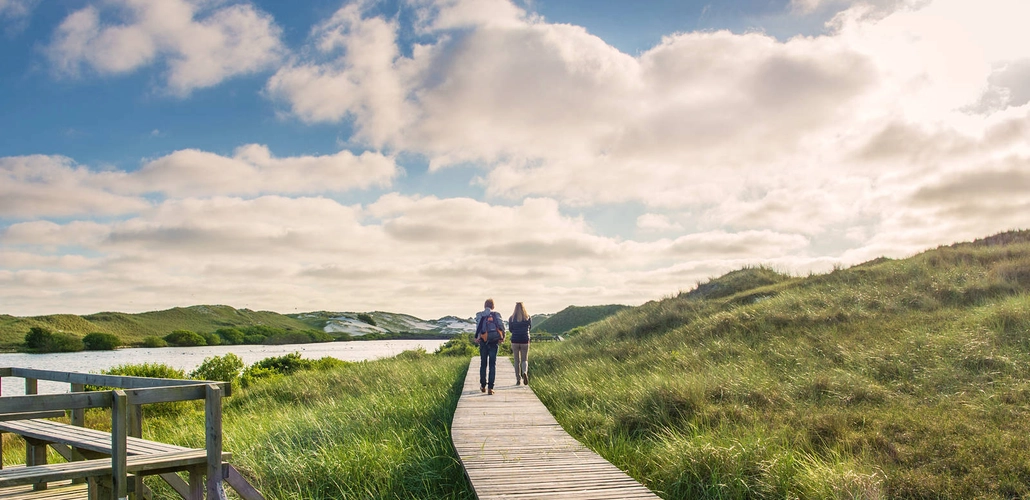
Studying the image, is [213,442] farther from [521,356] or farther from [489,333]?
[521,356]

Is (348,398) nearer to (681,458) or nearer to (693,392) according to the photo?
(693,392)

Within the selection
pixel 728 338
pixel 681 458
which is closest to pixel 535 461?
pixel 681 458

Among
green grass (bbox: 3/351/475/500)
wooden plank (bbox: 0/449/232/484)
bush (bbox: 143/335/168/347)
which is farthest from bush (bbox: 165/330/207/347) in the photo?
wooden plank (bbox: 0/449/232/484)

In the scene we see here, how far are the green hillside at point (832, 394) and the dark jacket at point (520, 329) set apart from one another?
1185 mm

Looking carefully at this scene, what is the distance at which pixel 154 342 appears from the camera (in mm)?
53656

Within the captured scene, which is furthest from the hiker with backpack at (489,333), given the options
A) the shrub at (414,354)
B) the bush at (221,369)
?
the bush at (221,369)

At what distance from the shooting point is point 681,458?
6602 millimetres

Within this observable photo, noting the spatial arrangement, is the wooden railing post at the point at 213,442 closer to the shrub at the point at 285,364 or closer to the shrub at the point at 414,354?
the shrub at the point at 414,354

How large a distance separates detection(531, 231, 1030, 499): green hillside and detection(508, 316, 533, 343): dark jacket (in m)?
1.18

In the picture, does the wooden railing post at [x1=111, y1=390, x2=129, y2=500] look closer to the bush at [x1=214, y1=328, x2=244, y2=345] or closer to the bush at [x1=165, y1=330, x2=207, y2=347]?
the bush at [x1=165, y1=330, x2=207, y2=347]

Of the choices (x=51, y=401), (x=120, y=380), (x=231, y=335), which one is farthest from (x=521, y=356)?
(x=231, y=335)

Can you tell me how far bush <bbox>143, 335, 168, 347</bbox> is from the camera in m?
53.2

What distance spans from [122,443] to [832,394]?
398 inches

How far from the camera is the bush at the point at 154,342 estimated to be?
2096 inches
